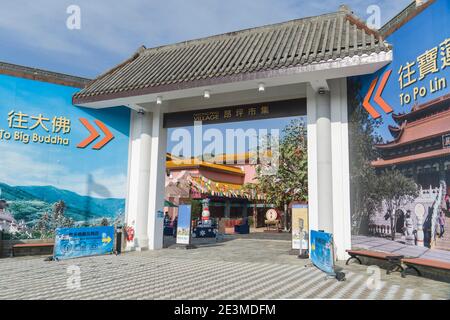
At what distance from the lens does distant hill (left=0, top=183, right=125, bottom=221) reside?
36.5 ft

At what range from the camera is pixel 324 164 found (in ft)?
34.2

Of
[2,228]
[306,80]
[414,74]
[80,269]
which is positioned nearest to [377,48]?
[414,74]

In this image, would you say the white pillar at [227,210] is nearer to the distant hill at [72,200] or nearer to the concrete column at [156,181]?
the concrete column at [156,181]

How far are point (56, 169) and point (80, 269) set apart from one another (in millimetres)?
4534

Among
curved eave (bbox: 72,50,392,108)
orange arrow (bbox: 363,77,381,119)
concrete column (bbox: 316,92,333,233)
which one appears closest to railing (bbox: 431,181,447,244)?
orange arrow (bbox: 363,77,381,119)

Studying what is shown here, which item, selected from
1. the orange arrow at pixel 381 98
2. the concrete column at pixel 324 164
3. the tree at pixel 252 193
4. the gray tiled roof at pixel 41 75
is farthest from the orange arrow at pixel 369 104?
the tree at pixel 252 193

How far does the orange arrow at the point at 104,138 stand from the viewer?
12805 mm

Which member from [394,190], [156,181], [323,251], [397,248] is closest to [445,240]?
[397,248]

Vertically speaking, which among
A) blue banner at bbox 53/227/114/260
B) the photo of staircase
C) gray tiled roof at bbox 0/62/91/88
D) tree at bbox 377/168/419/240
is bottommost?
blue banner at bbox 53/227/114/260

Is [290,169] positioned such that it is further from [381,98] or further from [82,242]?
[82,242]

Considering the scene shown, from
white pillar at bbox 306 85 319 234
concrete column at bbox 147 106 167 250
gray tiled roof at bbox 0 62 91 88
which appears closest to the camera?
white pillar at bbox 306 85 319 234

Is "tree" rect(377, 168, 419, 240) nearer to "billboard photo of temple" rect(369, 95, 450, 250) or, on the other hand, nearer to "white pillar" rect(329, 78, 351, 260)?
"billboard photo of temple" rect(369, 95, 450, 250)
